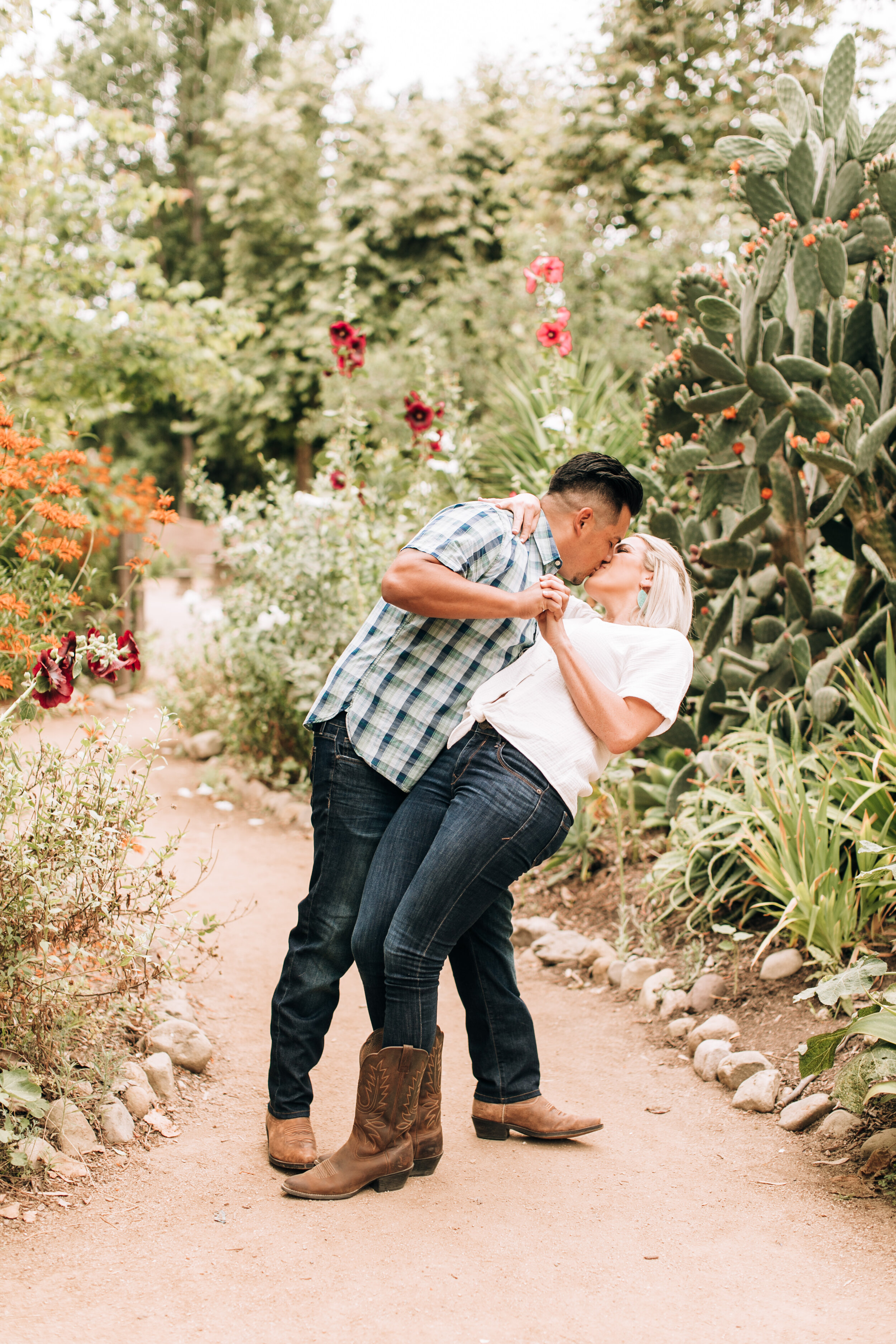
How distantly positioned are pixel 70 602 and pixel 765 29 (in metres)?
13.4

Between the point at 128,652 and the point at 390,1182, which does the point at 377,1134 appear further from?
the point at 128,652

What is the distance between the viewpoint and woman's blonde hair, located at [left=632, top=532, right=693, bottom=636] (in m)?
2.57

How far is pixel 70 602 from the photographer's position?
309 cm

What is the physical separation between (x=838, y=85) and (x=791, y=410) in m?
1.33

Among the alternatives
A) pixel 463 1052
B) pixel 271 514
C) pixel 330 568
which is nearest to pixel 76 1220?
pixel 463 1052

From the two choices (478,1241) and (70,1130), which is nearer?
(478,1241)

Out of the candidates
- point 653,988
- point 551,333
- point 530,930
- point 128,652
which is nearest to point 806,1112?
point 653,988

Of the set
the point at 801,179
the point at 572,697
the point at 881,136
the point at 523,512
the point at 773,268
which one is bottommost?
the point at 572,697

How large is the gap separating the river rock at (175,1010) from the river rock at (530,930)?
1512 mm

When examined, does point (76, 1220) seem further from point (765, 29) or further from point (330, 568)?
point (765, 29)

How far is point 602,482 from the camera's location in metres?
2.44

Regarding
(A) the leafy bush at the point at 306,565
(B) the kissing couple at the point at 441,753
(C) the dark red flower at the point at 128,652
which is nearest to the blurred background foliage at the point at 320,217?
(A) the leafy bush at the point at 306,565

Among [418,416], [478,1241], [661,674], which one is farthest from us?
[418,416]

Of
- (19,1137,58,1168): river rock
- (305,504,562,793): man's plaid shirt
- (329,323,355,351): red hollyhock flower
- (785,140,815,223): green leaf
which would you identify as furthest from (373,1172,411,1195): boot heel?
(329,323,355,351): red hollyhock flower
